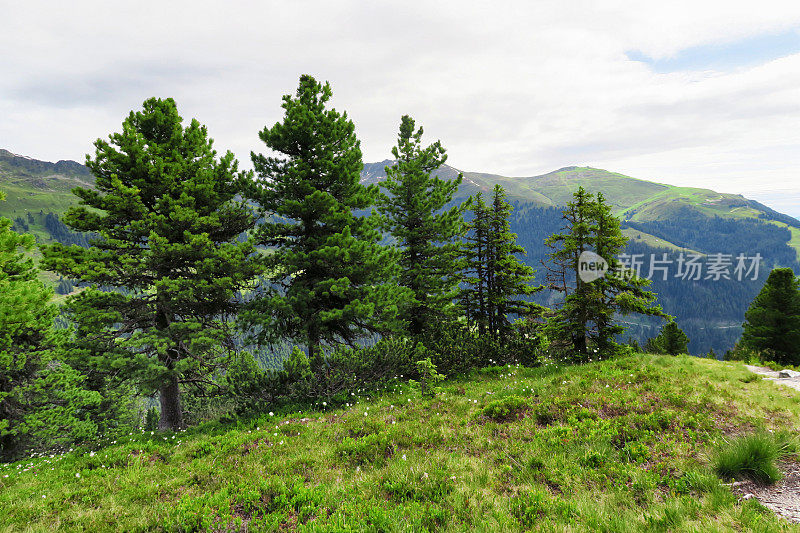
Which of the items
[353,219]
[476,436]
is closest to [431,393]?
[476,436]

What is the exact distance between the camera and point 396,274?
16359 millimetres

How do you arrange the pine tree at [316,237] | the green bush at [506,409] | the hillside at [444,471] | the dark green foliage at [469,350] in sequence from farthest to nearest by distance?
the dark green foliage at [469,350], the pine tree at [316,237], the green bush at [506,409], the hillside at [444,471]

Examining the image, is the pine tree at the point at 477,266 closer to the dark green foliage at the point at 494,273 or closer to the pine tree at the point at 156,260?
the dark green foliage at the point at 494,273

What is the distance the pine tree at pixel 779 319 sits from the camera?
1114 inches

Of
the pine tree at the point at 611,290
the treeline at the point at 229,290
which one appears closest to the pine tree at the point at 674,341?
the pine tree at the point at 611,290

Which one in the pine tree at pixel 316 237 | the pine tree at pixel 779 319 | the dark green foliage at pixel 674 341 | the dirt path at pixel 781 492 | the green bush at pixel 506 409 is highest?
the pine tree at pixel 316 237

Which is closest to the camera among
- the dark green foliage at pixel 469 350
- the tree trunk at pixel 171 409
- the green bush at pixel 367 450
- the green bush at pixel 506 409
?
the green bush at pixel 367 450

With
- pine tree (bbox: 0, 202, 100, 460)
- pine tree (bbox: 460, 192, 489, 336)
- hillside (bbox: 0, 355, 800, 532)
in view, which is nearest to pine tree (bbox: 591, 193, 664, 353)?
hillside (bbox: 0, 355, 800, 532)

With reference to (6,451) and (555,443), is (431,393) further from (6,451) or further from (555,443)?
(6,451)

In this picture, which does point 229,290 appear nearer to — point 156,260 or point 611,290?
point 156,260

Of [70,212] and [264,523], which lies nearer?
[264,523]

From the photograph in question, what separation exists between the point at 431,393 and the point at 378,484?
241 inches

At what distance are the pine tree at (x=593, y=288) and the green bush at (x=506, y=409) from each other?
8294 mm

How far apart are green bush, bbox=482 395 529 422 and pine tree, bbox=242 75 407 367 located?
631cm
